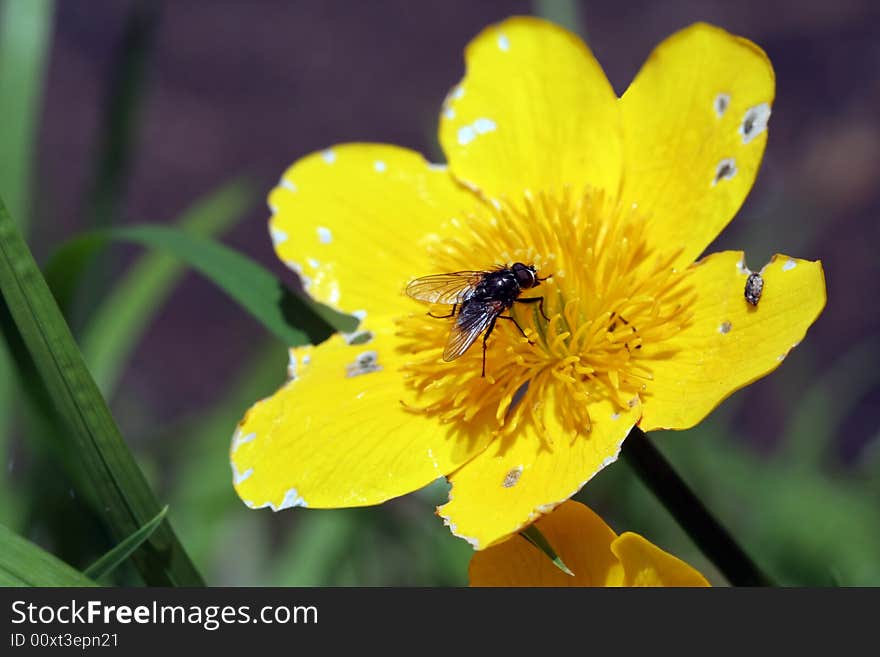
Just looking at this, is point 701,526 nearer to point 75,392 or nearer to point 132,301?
point 75,392

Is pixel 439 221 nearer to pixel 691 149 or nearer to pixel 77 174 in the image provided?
pixel 691 149

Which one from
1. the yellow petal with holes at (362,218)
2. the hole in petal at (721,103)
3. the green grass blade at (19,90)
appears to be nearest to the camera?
the hole in petal at (721,103)

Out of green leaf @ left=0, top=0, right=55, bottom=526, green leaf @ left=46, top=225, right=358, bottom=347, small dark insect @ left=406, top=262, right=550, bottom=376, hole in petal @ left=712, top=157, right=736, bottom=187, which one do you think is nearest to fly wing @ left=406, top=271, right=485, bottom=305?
small dark insect @ left=406, top=262, right=550, bottom=376

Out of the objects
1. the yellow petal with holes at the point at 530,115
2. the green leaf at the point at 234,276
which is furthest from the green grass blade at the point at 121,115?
the yellow petal with holes at the point at 530,115

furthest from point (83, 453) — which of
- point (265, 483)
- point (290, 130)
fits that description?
point (290, 130)

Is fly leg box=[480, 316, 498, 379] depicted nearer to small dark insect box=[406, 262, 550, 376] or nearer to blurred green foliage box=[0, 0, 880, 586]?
small dark insect box=[406, 262, 550, 376]

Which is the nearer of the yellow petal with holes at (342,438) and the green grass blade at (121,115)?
the yellow petal with holes at (342,438)

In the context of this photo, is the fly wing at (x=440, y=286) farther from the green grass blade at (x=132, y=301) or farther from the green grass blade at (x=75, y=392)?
the green grass blade at (x=132, y=301)
